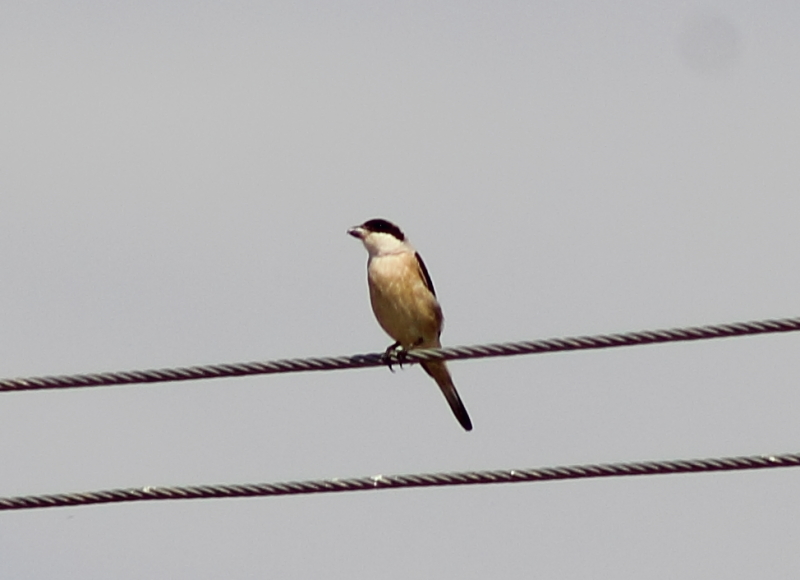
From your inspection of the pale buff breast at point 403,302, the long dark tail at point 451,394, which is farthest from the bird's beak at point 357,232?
the long dark tail at point 451,394

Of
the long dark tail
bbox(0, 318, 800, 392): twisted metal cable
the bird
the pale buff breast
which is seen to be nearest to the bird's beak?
the bird

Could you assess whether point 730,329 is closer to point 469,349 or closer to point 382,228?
point 469,349

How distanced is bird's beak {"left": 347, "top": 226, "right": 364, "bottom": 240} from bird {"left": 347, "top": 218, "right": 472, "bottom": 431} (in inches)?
5.5

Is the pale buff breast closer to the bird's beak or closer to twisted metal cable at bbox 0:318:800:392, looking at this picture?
the bird's beak

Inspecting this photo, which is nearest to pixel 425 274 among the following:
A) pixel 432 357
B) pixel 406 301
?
Result: pixel 406 301

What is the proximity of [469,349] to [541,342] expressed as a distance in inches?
17.0

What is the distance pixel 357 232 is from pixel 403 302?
3.12 ft

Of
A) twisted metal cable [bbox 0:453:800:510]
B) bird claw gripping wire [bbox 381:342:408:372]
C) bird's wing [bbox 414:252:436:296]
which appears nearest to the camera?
twisted metal cable [bbox 0:453:800:510]

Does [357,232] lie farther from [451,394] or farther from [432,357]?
[432,357]

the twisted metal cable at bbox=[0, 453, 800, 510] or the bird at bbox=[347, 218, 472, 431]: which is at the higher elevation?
the bird at bbox=[347, 218, 472, 431]

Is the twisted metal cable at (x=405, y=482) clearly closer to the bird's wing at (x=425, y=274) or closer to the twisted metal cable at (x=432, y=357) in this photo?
the twisted metal cable at (x=432, y=357)

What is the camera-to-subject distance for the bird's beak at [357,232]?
43.2 feet

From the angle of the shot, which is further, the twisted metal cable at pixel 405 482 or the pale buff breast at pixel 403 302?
the pale buff breast at pixel 403 302

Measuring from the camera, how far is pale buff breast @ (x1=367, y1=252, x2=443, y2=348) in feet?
40.7
